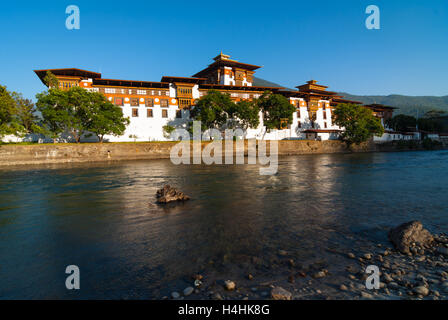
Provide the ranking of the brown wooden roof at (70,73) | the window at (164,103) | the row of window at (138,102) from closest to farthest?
1. the brown wooden roof at (70,73)
2. the row of window at (138,102)
3. the window at (164,103)

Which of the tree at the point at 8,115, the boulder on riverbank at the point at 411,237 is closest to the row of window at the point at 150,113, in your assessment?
the tree at the point at 8,115

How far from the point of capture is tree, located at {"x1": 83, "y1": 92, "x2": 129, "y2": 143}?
142 ft

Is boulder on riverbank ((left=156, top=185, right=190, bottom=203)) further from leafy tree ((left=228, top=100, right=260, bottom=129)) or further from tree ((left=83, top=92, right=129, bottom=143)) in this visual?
leafy tree ((left=228, top=100, right=260, bottom=129))

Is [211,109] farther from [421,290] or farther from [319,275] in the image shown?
[421,290]

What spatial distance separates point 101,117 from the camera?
142 ft

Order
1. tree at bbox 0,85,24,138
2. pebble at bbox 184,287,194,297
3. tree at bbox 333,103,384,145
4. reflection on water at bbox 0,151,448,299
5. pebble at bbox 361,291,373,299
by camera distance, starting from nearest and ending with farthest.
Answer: pebble at bbox 361,291,373,299 < pebble at bbox 184,287,194,297 < reflection on water at bbox 0,151,448,299 < tree at bbox 0,85,24,138 < tree at bbox 333,103,384,145

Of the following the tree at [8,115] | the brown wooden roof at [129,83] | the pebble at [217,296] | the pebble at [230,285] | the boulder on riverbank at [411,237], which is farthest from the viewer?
the brown wooden roof at [129,83]

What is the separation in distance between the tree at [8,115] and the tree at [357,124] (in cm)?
7165

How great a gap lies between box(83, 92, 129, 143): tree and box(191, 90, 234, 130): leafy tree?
675 inches

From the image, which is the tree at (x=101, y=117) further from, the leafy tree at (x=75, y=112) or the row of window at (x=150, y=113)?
the row of window at (x=150, y=113)

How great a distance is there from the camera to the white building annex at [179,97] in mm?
50688

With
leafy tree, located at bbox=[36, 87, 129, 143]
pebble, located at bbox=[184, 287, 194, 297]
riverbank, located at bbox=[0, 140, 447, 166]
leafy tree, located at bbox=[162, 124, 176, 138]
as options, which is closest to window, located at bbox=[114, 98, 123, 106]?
leafy tree, located at bbox=[36, 87, 129, 143]

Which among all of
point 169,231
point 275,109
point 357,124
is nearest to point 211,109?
point 275,109
